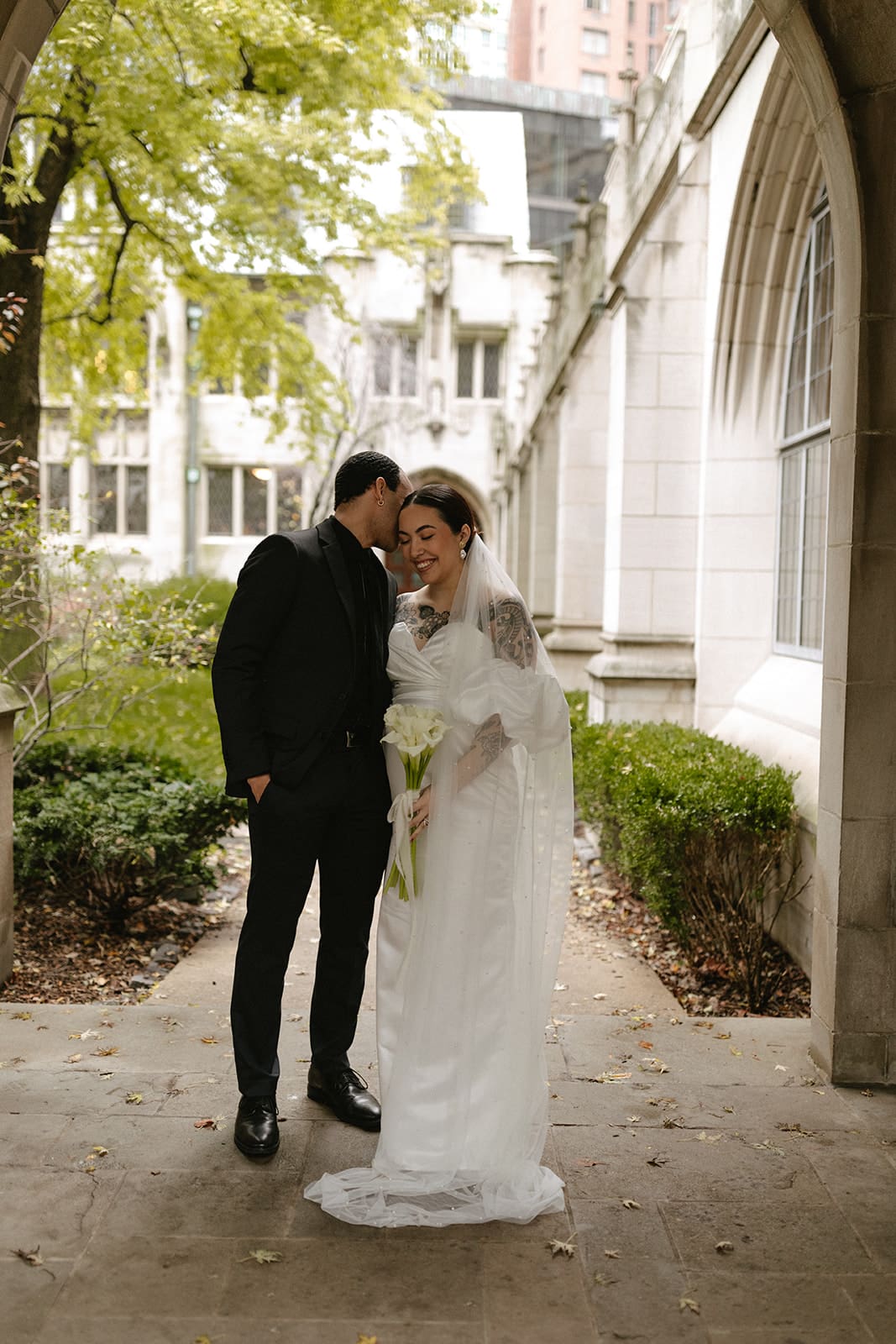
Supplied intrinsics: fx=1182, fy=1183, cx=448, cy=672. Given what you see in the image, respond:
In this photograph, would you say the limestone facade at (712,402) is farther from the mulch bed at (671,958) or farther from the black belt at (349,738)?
the black belt at (349,738)

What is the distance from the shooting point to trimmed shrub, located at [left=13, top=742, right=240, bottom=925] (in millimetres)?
6535

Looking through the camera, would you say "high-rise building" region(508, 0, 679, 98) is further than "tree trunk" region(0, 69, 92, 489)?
Yes

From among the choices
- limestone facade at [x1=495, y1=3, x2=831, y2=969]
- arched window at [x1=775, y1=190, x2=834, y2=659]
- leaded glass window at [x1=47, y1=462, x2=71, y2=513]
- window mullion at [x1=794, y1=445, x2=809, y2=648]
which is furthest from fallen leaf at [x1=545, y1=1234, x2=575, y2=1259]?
leaded glass window at [x1=47, y1=462, x2=71, y2=513]

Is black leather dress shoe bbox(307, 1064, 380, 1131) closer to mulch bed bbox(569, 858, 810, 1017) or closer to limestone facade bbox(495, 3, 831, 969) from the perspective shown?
mulch bed bbox(569, 858, 810, 1017)

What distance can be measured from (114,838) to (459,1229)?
3765 millimetres

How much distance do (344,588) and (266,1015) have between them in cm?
143

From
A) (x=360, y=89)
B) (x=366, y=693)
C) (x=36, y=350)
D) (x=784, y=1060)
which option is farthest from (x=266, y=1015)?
(x=360, y=89)

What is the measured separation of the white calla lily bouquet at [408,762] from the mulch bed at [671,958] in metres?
2.37

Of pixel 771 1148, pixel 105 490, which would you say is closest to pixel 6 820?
pixel 771 1148

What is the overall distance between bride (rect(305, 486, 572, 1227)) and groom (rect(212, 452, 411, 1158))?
0.71 feet

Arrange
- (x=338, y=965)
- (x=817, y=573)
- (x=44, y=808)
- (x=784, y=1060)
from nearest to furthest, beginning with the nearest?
(x=338, y=965), (x=784, y=1060), (x=44, y=808), (x=817, y=573)

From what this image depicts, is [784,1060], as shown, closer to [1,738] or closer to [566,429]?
[1,738]

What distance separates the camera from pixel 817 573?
25.6ft

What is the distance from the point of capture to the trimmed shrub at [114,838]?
6535 mm
